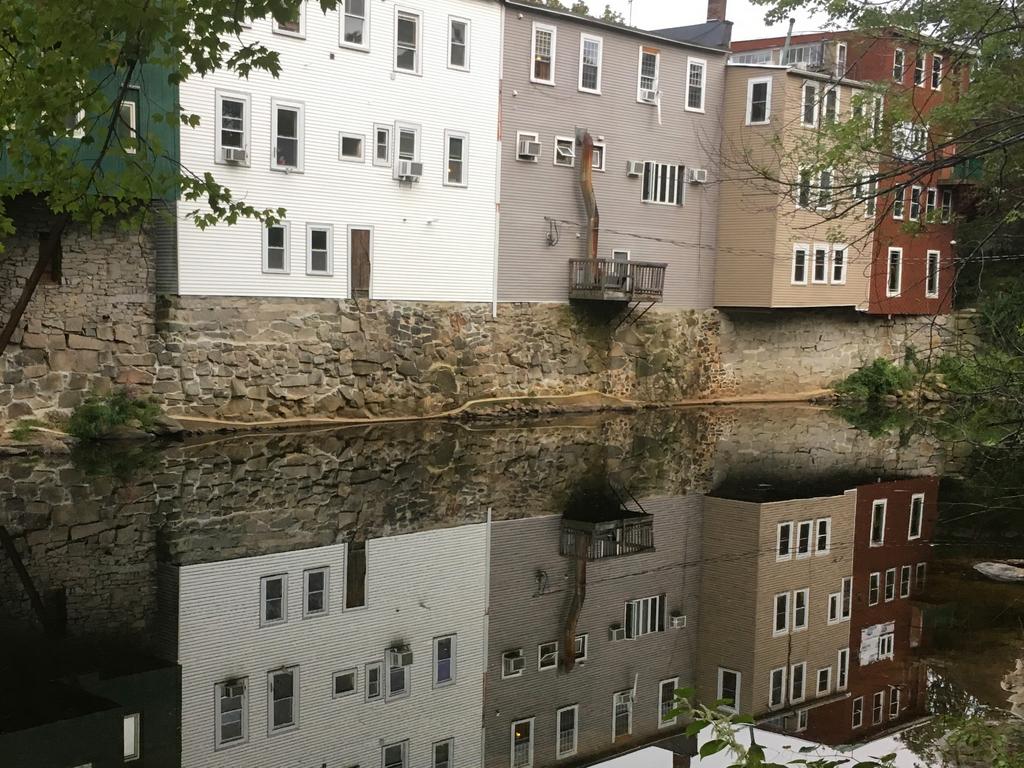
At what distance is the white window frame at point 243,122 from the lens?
2683 cm

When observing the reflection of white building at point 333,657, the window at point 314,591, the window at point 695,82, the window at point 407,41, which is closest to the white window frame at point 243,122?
the window at point 407,41

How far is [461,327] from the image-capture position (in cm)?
3225

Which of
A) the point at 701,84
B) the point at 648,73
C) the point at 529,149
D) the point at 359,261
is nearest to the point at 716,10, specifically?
the point at 701,84

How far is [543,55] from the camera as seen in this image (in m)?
34.2

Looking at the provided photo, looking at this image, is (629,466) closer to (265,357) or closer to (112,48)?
(265,357)

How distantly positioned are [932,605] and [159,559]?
10.1 meters

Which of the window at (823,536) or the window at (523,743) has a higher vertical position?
the window at (823,536)

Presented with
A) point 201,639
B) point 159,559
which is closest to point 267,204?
point 159,559

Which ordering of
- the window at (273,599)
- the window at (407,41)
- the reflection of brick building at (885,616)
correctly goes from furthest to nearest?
the window at (407,41) → the window at (273,599) → the reflection of brick building at (885,616)

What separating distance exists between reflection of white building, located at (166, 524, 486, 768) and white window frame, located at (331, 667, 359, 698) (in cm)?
2

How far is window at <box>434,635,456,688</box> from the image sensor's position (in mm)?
11109

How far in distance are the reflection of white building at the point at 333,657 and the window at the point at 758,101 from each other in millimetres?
27047

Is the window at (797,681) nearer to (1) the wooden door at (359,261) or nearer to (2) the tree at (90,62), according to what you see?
(2) the tree at (90,62)

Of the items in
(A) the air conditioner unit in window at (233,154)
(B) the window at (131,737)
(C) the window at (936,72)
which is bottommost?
(B) the window at (131,737)
